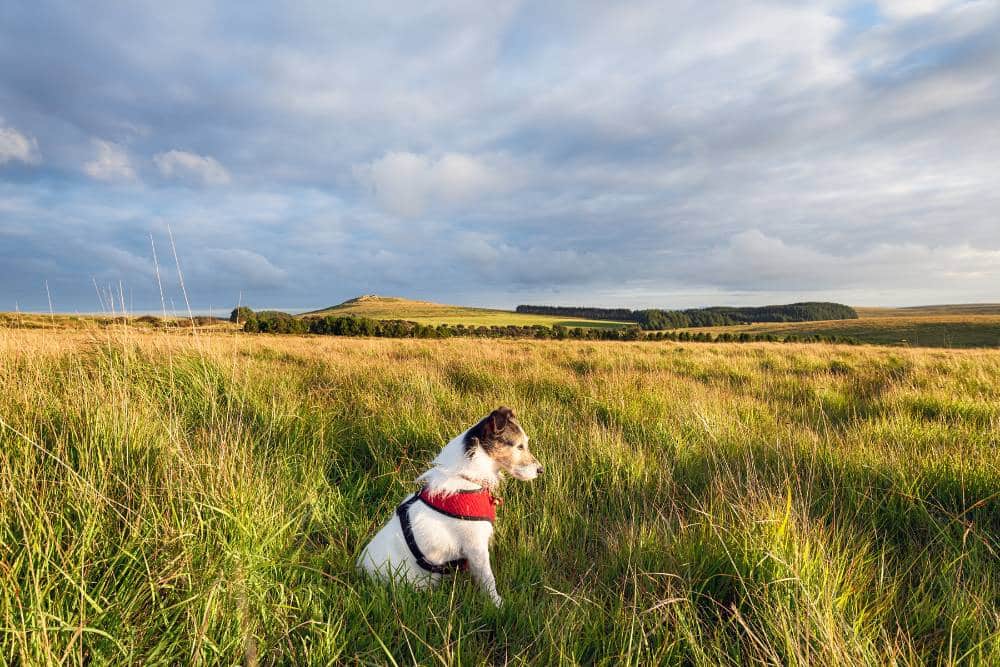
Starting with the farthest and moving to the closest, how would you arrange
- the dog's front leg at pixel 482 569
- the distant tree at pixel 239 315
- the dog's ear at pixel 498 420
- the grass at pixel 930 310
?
1. the grass at pixel 930 310
2. the distant tree at pixel 239 315
3. the dog's ear at pixel 498 420
4. the dog's front leg at pixel 482 569

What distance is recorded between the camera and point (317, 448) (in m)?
4.72

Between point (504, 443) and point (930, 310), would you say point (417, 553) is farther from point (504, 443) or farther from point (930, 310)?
point (930, 310)

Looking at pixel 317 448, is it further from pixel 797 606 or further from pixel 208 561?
pixel 797 606

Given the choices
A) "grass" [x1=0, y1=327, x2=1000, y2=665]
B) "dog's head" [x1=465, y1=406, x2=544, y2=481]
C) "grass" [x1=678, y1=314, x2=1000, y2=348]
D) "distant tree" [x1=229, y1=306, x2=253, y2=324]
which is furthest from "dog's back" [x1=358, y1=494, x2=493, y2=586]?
"grass" [x1=678, y1=314, x2=1000, y2=348]

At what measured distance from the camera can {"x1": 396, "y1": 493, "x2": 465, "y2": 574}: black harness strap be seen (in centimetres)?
268

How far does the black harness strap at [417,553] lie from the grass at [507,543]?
128 millimetres

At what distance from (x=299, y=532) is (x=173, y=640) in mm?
1149

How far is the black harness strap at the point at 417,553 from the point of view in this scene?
2.68 metres

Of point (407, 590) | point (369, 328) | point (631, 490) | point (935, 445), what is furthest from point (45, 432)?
point (369, 328)

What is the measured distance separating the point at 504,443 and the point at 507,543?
28.1 inches

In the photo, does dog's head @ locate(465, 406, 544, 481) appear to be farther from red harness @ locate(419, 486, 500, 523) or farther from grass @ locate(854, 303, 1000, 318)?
grass @ locate(854, 303, 1000, 318)

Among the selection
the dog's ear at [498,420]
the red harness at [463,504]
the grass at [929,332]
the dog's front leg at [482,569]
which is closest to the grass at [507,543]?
the dog's front leg at [482,569]

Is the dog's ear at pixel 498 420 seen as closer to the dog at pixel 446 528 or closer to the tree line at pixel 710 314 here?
the dog at pixel 446 528

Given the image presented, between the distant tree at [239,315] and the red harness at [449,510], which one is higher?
the distant tree at [239,315]
